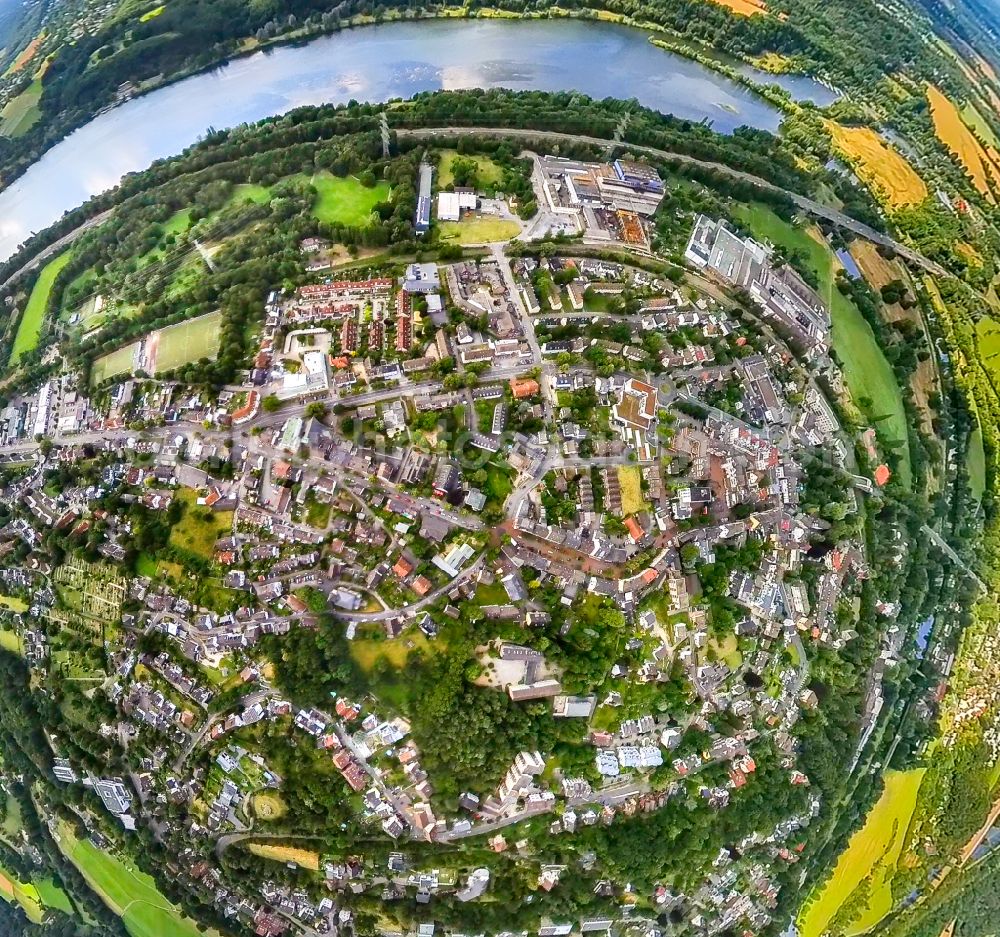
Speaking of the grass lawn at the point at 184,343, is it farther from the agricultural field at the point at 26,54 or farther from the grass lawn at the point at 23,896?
the grass lawn at the point at 23,896

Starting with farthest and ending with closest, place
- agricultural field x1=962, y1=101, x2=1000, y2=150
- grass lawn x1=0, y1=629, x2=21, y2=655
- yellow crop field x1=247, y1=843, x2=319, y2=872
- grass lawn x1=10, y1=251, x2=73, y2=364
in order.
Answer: agricultural field x1=962, y1=101, x2=1000, y2=150 → grass lawn x1=10, y1=251, x2=73, y2=364 → grass lawn x1=0, y1=629, x2=21, y2=655 → yellow crop field x1=247, y1=843, x2=319, y2=872

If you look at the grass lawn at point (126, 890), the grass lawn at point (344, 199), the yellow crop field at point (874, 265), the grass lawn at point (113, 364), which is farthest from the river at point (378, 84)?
the grass lawn at point (126, 890)

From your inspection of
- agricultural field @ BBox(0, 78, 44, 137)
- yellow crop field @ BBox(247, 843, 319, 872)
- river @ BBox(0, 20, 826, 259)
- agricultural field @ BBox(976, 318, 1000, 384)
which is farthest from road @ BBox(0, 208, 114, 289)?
agricultural field @ BBox(976, 318, 1000, 384)

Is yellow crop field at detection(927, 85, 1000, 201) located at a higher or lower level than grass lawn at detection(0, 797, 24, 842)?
higher

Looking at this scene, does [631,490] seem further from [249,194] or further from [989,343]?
[989,343]

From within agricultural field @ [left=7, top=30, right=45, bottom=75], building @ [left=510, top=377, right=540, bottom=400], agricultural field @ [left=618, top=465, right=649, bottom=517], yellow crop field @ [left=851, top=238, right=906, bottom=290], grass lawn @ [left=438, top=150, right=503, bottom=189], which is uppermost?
agricultural field @ [left=7, top=30, right=45, bottom=75]

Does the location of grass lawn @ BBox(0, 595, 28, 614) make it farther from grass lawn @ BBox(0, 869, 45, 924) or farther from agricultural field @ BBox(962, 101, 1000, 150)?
agricultural field @ BBox(962, 101, 1000, 150)
